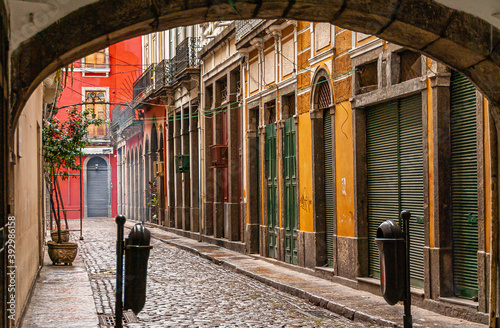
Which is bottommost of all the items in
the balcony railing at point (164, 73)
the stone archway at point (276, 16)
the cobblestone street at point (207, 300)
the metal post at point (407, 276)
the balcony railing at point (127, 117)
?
the cobblestone street at point (207, 300)

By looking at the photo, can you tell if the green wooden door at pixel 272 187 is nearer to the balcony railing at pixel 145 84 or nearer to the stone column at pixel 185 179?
the stone column at pixel 185 179

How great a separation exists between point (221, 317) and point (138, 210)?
3037 centimetres

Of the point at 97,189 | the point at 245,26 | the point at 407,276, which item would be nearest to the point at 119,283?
the point at 407,276

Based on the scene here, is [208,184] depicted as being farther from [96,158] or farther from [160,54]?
[96,158]

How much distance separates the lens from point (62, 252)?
1473cm

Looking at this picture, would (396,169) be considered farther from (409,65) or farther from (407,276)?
(407,276)

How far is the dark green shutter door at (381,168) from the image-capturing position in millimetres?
11086

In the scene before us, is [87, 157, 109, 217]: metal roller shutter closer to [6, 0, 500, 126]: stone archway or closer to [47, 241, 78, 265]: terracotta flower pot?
[47, 241, 78, 265]: terracotta flower pot

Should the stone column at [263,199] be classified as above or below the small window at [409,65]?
below

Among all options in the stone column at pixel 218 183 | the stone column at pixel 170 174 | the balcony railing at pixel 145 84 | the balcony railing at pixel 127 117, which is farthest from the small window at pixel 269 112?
the balcony railing at pixel 127 117

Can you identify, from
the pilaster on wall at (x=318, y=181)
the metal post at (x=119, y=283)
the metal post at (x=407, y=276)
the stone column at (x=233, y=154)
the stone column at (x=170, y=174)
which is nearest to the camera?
the metal post at (x=119, y=283)

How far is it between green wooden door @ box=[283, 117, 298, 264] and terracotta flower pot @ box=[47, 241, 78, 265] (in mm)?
4480

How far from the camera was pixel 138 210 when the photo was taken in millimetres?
39156

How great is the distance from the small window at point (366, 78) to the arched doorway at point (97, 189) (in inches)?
1480
